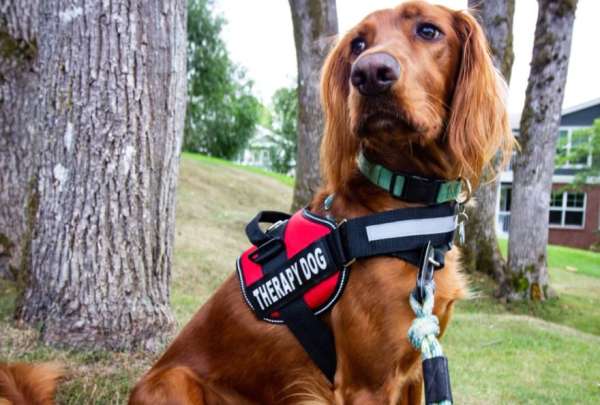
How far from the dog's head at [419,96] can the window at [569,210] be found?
104 feet

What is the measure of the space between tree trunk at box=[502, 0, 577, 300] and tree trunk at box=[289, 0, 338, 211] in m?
2.92

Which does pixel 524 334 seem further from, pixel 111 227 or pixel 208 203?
pixel 208 203

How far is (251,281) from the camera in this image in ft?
7.79

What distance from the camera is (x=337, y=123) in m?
2.45

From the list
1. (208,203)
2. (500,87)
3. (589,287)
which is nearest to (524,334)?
(500,87)

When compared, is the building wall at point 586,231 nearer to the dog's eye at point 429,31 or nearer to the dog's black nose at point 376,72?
the dog's eye at point 429,31

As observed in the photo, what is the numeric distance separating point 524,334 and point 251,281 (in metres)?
4.45

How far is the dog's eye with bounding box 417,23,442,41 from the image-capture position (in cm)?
229

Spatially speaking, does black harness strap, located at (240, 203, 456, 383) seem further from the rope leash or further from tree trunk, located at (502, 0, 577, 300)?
tree trunk, located at (502, 0, 577, 300)

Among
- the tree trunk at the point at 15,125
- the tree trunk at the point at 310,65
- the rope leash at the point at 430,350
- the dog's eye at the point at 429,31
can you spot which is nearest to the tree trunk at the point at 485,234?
the tree trunk at the point at 310,65

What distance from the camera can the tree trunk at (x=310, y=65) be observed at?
8.06 meters

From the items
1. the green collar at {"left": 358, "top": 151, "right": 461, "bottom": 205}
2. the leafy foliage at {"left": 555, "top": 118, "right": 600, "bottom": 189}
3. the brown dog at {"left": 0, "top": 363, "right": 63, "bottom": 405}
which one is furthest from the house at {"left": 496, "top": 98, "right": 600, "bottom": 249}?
the brown dog at {"left": 0, "top": 363, "right": 63, "bottom": 405}

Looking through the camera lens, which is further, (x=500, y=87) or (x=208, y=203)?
(x=208, y=203)

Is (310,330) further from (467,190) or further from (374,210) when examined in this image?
(467,190)
